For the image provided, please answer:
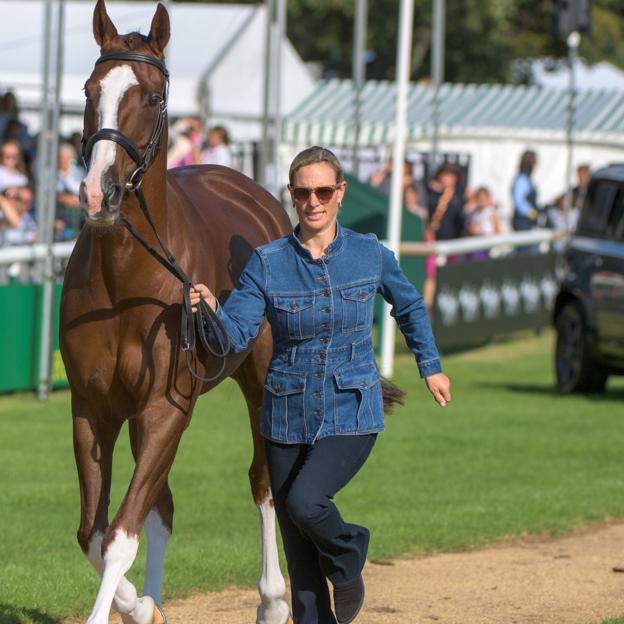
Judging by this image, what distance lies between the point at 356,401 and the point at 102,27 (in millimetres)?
1774

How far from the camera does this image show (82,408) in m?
6.48

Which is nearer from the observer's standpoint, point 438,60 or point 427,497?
point 427,497

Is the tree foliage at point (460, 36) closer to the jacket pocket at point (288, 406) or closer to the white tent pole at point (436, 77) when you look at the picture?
the white tent pole at point (436, 77)

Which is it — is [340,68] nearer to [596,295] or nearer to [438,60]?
[438,60]

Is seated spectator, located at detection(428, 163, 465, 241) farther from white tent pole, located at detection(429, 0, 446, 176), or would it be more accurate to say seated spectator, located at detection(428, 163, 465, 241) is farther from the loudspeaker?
the loudspeaker

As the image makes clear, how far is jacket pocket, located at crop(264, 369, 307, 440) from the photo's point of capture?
20.0 ft

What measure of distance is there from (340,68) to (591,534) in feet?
149

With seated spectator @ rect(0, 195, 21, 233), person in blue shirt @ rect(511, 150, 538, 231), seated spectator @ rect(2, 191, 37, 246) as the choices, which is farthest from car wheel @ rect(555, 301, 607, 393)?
person in blue shirt @ rect(511, 150, 538, 231)

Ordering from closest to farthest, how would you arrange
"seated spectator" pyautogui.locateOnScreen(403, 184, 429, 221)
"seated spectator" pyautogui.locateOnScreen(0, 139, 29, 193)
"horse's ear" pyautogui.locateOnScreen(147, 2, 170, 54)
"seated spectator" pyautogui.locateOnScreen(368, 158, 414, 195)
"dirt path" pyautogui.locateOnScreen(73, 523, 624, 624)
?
1. "horse's ear" pyautogui.locateOnScreen(147, 2, 170, 54)
2. "dirt path" pyautogui.locateOnScreen(73, 523, 624, 624)
3. "seated spectator" pyautogui.locateOnScreen(0, 139, 29, 193)
4. "seated spectator" pyautogui.locateOnScreen(403, 184, 429, 221)
5. "seated spectator" pyautogui.locateOnScreen(368, 158, 414, 195)

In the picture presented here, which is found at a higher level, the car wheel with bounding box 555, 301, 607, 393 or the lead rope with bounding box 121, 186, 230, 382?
the lead rope with bounding box 121, 186, 230, 382

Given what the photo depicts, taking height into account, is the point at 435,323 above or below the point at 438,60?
below

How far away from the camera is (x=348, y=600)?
6164mm

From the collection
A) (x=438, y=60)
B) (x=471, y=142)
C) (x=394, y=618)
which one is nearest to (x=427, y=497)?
(x=394, y=618)

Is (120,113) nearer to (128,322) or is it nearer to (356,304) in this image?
(128,322)
